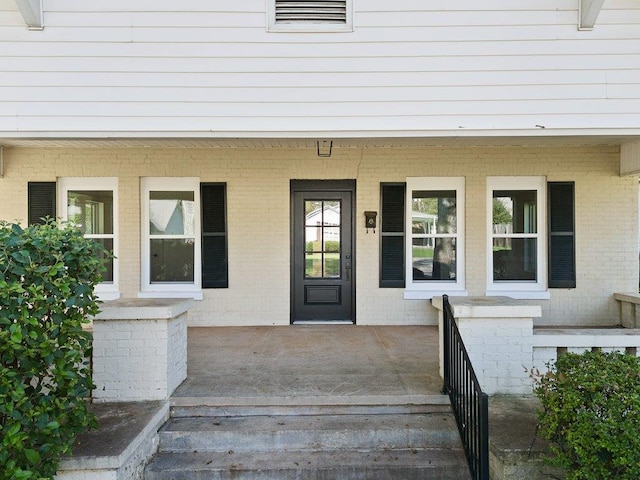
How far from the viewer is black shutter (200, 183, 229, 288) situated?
672 cm

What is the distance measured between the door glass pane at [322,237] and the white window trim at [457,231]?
1.07 metres

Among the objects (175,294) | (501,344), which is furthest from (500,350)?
(175,294)

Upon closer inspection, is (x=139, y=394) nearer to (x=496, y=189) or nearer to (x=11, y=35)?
(x=11, y=35)

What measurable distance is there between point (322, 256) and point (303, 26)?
3453 mm

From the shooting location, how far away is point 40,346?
247 cm

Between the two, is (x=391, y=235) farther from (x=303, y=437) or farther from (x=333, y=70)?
(x=303, y=437)

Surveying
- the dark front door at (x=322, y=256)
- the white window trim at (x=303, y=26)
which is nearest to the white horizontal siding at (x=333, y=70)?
the white window trim at (x=303, y=26)

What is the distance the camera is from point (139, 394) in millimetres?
3568

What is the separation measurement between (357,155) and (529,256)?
10.3 feet

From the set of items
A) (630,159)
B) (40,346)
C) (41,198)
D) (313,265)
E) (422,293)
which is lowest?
(422,293)

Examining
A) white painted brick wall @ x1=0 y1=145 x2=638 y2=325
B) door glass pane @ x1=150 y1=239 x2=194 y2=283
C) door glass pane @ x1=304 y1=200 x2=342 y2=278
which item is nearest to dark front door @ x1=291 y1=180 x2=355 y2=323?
door glass pane @ x1=304 y1=200 x2=342 y2=278

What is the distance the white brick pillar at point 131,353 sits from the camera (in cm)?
355

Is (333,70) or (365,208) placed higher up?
(333,70)

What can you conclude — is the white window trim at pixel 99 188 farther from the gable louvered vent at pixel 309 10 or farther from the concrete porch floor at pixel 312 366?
the gable louvered vent at pixel 309 10
